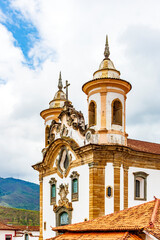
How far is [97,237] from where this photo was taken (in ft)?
59.7

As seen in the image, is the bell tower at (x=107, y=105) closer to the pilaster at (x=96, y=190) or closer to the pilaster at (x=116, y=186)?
the pilaster at (x=116, y=186)

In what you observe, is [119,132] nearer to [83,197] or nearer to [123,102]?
[123,102]

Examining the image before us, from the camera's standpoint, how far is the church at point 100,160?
26.7 meters

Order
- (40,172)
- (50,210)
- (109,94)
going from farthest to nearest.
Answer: (40,172) → (50,210) → (109,94)

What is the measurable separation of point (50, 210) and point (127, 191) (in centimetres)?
766

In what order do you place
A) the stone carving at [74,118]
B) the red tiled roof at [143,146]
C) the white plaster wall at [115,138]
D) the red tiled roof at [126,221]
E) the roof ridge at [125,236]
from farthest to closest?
the red tiled roof at [143,146]
the stone carving at [74,118]
the white plaster wall at [115,138]
the red tiled roof at [126,221]
the roof ridge at [125,236]

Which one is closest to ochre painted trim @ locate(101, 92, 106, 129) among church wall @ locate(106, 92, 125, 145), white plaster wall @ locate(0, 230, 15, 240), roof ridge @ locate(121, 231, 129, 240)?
church wall @ locate(106, 92, 125, 145)

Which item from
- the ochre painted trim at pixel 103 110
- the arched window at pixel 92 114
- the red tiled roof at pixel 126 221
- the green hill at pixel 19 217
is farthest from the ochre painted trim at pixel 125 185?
the green hill at pixel 19 217

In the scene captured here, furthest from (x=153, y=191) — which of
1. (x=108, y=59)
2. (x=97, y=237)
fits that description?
(x=97, y=237)

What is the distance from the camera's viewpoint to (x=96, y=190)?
86.5 feet

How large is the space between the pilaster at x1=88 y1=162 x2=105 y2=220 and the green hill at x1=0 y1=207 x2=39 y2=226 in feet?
213

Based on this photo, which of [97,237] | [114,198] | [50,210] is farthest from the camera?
[50,210]

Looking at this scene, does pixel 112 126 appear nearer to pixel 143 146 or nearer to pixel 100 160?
pixel 100 160

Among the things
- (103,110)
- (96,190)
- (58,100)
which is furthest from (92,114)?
(58,100)
